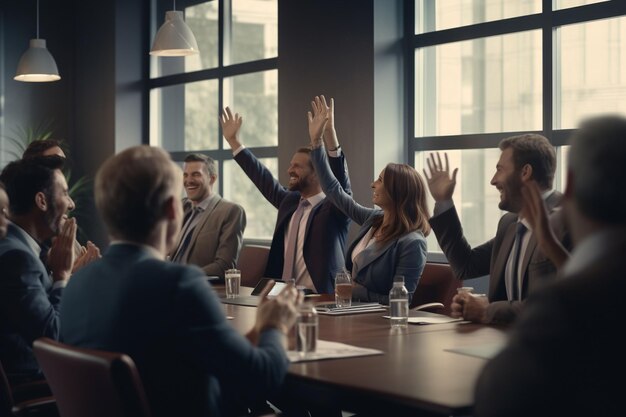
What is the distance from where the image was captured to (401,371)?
2371mm

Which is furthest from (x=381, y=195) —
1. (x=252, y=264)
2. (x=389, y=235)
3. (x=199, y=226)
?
(x=199, y=226)

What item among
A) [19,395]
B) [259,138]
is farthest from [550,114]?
[19,395]

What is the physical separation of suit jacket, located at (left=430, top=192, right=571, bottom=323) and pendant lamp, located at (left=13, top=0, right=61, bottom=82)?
490 centimetres

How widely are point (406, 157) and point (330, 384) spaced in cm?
449

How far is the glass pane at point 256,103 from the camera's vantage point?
789 cm

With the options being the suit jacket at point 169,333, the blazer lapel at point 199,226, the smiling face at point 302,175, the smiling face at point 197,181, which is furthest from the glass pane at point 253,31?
the suit jacket at point 169,333

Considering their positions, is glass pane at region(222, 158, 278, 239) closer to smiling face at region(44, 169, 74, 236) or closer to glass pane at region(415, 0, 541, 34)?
glass pane at region(415, 0, 541, 34)

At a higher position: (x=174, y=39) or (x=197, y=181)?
(x=174, y=39)

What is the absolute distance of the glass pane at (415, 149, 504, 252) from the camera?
607cm

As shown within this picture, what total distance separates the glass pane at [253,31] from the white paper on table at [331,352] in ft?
17.6

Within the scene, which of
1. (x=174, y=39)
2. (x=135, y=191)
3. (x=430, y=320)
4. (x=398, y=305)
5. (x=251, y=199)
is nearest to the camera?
(x=135, y=191)

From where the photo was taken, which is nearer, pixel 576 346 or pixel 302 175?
pixel 576 346

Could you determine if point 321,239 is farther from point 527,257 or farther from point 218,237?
point 527,257

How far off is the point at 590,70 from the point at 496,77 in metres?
0.71
